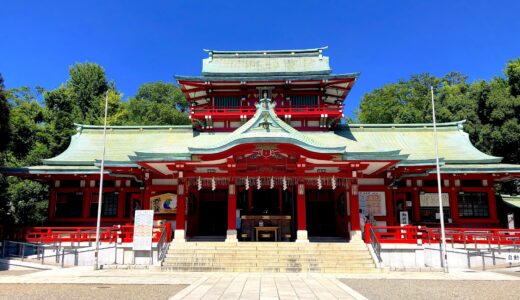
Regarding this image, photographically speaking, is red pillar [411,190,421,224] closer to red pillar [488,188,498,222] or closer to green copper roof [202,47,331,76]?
red pillar [488,188,498,222]

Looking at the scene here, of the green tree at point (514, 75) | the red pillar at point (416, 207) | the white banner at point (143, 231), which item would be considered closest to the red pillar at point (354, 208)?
the red pillar at point (416, 207)

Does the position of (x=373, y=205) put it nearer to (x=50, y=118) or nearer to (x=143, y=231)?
(x=143, y=231)

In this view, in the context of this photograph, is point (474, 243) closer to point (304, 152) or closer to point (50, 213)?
point (304, 152)

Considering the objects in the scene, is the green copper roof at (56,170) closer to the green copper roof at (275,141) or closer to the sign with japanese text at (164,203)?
the green copper roof at (275,141)

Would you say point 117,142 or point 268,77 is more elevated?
point 268,77

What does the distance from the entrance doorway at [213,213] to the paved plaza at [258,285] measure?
700cm

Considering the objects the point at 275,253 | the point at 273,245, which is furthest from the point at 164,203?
the point at 275,253

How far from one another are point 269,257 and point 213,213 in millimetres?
7248

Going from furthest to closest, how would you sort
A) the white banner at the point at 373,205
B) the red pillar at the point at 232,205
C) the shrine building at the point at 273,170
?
the white banner at the point at 373,205
the red pillar at the point at 232,205
the shrine building at the point at 273,170

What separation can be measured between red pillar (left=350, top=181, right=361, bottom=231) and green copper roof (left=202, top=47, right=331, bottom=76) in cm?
1130

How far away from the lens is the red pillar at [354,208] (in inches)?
707

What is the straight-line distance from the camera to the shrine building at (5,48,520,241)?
18.1m

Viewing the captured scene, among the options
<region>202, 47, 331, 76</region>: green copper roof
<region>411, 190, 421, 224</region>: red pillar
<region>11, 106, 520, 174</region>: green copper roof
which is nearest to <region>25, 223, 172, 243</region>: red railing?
<region>11, 106, 520, 174</region>: green copper roof

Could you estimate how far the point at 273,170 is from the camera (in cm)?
1864
